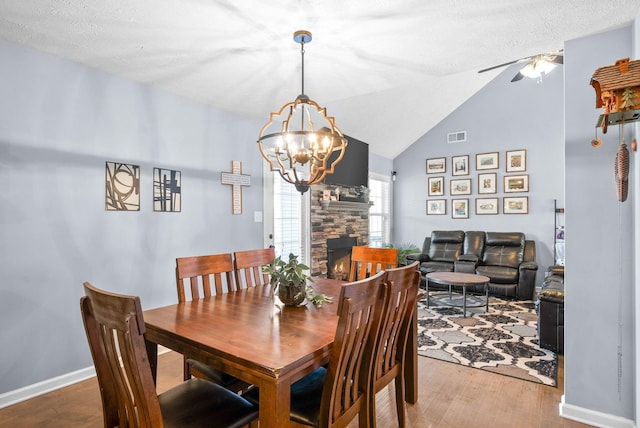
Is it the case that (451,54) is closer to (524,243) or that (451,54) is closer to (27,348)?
(27,348)

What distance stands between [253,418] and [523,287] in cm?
481

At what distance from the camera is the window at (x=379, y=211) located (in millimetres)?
6781

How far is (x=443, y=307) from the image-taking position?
4711 mm

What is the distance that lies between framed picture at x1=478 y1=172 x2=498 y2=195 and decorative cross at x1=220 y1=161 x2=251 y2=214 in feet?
14.7

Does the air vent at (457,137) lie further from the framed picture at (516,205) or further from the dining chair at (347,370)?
A: the dining chair at (347,370)

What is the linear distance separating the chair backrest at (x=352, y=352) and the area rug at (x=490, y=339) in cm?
175

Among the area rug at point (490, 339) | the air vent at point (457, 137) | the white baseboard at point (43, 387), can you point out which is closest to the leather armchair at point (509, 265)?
the area rug at point (490, 339)

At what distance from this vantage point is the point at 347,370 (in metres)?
1.56

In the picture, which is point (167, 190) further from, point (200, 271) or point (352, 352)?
point (352, 352)

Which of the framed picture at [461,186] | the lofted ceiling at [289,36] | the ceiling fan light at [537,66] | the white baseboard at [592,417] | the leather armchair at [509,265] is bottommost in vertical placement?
the white baseboard at [592,417]

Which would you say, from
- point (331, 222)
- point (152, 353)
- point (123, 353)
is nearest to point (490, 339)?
point (331, 222)

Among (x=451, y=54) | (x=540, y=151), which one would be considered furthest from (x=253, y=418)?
(x=540, y=151)

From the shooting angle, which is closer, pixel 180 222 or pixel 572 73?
pixel 572 73

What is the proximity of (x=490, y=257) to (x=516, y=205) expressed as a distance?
1.09 meters
